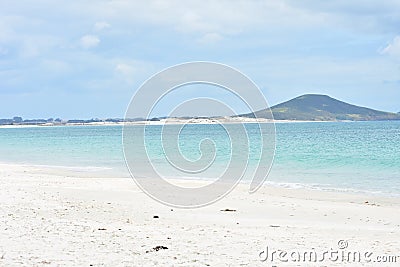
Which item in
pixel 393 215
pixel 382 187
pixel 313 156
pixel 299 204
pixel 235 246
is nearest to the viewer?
pixel 235 246

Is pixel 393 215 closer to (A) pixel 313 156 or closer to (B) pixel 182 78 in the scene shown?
(B) pixel 182 78

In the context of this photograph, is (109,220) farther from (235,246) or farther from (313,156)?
(313,156)

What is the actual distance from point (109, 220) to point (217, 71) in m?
5.33

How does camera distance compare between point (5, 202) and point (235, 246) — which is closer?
point (235, 246)

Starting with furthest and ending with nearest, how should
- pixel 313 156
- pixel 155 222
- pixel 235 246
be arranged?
1. pixel 313 156
2. pixel 155 222
3. pixel 235 246

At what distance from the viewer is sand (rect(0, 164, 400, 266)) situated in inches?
345

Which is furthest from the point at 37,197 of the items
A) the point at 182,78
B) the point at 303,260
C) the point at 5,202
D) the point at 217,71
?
the point at 303,260

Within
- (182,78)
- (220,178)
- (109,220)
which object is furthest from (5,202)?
(220,178)

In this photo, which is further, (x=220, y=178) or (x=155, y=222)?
(x=220, y=178)

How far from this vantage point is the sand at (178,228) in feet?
28.8

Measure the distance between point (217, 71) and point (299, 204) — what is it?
210 inches

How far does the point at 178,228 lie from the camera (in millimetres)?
11758

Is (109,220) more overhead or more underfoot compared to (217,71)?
more underfoot

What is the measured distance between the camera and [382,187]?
859 inches
